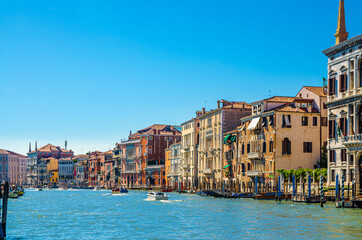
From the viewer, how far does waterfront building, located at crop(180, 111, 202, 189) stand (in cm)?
8050

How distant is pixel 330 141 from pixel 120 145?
8176cm

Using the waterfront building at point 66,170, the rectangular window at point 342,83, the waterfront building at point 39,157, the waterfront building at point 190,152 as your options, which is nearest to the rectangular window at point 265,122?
the rectangular window at point 342,83

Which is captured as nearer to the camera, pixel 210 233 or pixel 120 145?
pixel 210 233

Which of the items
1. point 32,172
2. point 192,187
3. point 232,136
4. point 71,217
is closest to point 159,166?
point 192,187

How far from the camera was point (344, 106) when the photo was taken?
137ft

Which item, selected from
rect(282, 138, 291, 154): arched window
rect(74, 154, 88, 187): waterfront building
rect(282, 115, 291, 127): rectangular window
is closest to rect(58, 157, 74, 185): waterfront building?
rect(74, 154, 88, 187): waterfront building

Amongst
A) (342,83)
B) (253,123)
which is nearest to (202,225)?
(342,83)

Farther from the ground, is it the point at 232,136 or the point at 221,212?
the point at 232,136

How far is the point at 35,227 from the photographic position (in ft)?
93.6

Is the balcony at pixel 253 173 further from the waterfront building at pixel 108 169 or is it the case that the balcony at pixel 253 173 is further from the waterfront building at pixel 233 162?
the waterfront building at pixel 108 169

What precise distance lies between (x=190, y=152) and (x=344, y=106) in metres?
42.4

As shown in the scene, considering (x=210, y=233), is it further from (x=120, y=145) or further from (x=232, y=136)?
(x=120, y=145)

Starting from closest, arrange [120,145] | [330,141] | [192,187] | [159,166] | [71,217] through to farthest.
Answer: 1. [71,217]
2. [330,141]
3. [192,187]
4. [159,166]
5. [120,145]

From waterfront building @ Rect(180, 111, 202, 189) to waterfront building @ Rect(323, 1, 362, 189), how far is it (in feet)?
124
